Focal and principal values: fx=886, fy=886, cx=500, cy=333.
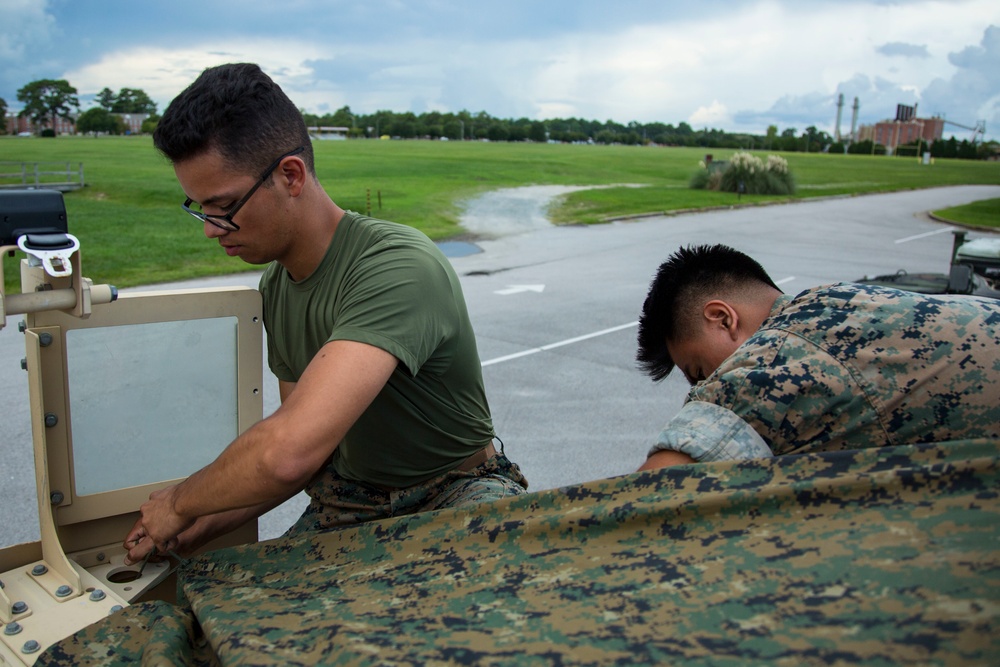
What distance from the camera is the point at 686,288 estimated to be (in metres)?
2.42

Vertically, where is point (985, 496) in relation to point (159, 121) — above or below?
below

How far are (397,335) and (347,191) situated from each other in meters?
24.0

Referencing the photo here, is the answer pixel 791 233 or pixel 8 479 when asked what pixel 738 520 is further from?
pixel 791 233

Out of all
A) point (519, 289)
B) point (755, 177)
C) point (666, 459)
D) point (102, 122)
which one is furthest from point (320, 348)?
point (755, 177)

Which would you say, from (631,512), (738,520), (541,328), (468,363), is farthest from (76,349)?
(541,328)

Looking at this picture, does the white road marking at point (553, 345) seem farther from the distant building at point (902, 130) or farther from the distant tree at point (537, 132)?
the distant tree at point (537, 132)

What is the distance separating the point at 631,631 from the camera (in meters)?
1.34

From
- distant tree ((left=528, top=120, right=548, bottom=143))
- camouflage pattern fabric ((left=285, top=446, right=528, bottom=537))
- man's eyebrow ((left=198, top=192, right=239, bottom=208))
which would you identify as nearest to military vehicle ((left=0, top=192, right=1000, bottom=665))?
man's eyebrow ((left=198, top=192, right=239, bottom=208))

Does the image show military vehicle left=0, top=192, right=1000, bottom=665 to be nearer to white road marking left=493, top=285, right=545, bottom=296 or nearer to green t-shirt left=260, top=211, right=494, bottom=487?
green t-shirt left=260, top=211, right=494, bottom=487

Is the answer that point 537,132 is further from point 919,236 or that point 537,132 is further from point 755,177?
point 919,236

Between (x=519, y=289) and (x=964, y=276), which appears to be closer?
(x=964, y=276)

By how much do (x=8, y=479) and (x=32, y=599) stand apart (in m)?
3.33

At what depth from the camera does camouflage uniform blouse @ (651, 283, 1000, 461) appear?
177 cm

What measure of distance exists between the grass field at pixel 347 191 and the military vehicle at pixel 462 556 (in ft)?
3.53
